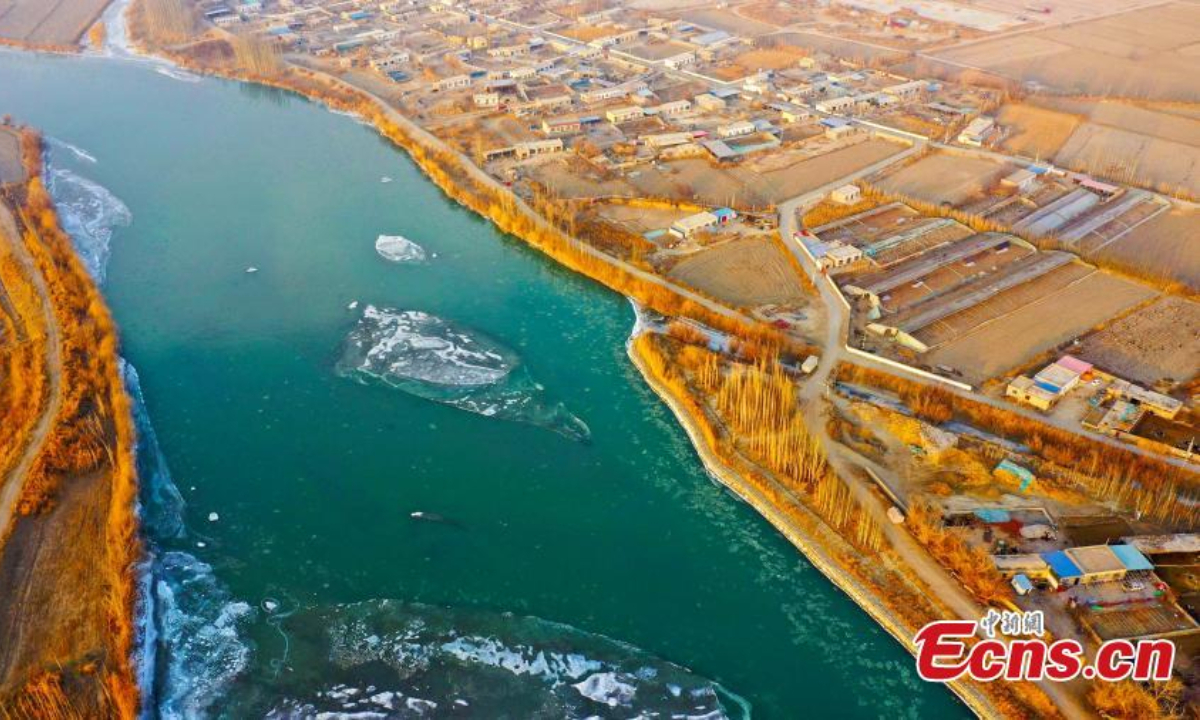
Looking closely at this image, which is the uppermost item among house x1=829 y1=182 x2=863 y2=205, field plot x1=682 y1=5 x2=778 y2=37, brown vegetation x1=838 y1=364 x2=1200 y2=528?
field plot x1=682 y1=5 x2=778 y2=37

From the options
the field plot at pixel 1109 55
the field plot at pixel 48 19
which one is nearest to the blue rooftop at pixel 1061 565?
the field plot at pixel 1109 55

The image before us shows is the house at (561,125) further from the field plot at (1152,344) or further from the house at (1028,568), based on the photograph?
the house at (1028,568)

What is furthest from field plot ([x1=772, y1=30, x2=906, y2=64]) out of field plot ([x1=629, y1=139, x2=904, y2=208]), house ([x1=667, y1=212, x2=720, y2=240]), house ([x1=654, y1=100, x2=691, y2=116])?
house ([x1=667, y1=212, x2=720, y2=240])

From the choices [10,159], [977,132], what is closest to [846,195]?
[977,132]

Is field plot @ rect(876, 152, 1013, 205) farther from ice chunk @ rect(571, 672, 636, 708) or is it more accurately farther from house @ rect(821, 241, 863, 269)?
ice chunk @ rect(571, 672, 636, 708)

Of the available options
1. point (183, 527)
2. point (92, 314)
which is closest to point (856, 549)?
point (183, 527)

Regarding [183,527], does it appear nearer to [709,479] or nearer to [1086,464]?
[709,479]
